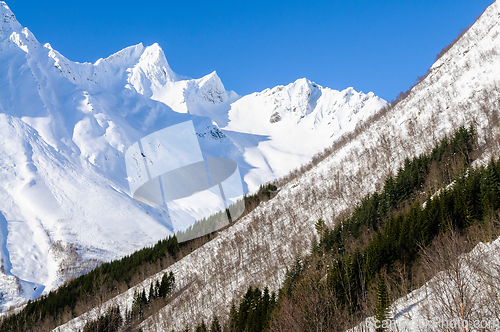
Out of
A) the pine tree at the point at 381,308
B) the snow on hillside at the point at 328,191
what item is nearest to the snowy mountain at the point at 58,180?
the snow on hillside at the point at 328,191

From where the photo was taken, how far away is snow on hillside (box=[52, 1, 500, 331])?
4084 cm

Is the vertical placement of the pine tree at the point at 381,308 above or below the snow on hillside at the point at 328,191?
below

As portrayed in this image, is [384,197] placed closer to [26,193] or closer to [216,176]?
[216,176]

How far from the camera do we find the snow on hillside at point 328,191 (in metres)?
40.8

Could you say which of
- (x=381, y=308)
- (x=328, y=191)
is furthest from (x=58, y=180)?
(x=381, y=308)

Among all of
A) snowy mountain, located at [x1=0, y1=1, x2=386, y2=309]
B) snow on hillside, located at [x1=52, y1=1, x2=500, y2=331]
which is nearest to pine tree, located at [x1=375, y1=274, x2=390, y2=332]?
snowy mountain, located at [x1=0, y1=1, x2=386, y2=309]

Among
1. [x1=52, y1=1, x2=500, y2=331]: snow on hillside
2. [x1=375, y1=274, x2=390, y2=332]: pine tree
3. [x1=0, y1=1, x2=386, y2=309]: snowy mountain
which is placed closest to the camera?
[x1=375, y1=274, x2=390, y2=332]: pine tree

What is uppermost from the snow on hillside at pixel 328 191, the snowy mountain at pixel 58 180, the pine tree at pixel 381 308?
the snowy mountain at pixel 58 180

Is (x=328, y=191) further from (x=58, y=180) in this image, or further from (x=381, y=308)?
(x=58, y=180)

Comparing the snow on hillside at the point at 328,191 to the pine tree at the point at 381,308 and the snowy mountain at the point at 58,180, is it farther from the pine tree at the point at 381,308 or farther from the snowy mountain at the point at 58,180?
the pine tree at the point at 381,308

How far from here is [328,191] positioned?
2133 inches

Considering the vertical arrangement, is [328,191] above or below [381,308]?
above

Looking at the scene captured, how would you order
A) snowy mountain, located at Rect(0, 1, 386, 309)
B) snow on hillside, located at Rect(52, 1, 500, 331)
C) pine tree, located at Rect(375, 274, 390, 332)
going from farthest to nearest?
snowy mountain, located at Rect(0, 1, 386, 309) → snow on hillside, located at Rect(52, 1, 500, 331) → pine tree, located at Rect(375, 274, 390, 332)

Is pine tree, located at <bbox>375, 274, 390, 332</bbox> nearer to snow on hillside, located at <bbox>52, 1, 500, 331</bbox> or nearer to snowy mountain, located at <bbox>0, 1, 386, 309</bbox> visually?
snowy mountain, located at <bbox>0, 1, 386, 309</bbox>
